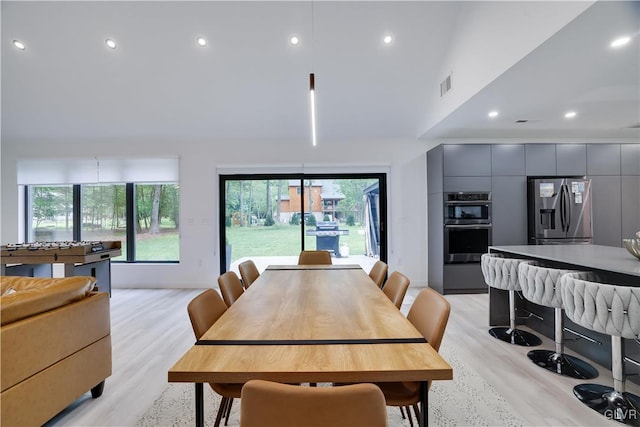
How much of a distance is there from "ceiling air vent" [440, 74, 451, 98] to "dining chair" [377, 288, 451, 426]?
3171 millimetres

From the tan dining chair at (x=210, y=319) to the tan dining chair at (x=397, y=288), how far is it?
118 centimetres

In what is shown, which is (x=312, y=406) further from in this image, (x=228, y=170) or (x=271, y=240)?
(x=228, y=170)

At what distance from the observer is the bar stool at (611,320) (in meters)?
1.80

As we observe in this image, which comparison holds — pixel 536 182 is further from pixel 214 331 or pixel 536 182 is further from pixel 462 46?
pixel 214 331

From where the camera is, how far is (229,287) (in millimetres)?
2215

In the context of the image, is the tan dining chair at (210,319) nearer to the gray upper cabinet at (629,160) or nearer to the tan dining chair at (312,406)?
the tan dining chair at (312,406)

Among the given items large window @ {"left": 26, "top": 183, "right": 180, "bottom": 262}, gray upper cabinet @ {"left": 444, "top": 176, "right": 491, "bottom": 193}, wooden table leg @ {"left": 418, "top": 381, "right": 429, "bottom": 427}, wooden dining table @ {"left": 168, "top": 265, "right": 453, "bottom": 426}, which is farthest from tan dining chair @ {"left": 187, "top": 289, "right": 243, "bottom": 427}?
large window @ {"left": 26, "top": 183, "right": 180, "bottom": 262}

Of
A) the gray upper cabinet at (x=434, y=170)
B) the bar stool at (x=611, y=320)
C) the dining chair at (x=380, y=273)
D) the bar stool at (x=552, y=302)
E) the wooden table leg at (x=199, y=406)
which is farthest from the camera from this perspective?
the gray upper cabinet at (x=434, y=170)

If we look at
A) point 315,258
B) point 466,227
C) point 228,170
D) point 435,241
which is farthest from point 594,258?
point 228,170

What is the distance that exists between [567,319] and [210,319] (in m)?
3.20

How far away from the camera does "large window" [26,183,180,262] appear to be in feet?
18.0

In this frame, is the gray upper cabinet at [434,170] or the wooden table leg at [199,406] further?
the gray upper cabinet at [434,170]

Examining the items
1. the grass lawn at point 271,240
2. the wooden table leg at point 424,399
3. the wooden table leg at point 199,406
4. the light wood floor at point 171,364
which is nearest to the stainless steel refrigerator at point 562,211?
the light wood floor at point 171,364

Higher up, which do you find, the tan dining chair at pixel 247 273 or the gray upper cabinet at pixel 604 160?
the gray upper cabinet at pixel 604 160
